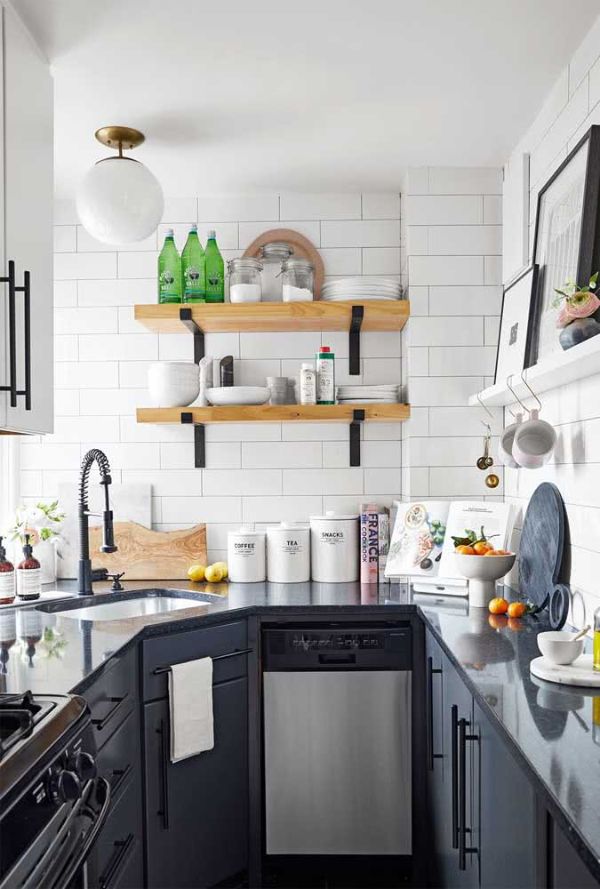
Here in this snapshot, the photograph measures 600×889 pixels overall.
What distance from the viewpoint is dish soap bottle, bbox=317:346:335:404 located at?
3.15 m

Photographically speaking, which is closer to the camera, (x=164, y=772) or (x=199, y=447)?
(x=164, y=772)

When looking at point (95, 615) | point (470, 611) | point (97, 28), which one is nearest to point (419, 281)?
point (470, 611)

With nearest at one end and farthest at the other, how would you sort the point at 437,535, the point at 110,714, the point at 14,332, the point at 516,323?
1. the point at 14,332
2. the point at 110,714
3. the point at 516,323
4. the point at 437,535

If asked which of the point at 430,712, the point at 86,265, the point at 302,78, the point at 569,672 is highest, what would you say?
the point at 302,78

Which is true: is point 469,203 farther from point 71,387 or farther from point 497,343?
point 71,387

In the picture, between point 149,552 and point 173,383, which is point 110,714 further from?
point 173,383

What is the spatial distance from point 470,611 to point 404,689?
1.21 feet

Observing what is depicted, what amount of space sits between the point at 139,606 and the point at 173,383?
2.82ft

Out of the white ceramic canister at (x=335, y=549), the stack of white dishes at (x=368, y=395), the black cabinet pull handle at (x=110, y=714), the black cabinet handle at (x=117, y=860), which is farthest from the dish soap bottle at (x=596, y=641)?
the stack of white dishes at (x=368, y=395)

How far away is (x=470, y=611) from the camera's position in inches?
98.9

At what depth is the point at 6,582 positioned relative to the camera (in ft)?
8.65

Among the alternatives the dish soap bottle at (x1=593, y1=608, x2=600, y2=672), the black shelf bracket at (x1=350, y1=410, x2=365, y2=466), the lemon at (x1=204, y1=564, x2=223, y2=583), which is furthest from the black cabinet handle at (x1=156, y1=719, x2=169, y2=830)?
the black shelf bracket at (x1=350, y1=410, x2=365, y2=466)

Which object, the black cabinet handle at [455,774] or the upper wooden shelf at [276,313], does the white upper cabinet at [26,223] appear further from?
the black cabinet handle at [455,774]

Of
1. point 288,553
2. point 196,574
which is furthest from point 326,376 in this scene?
point 196,574
